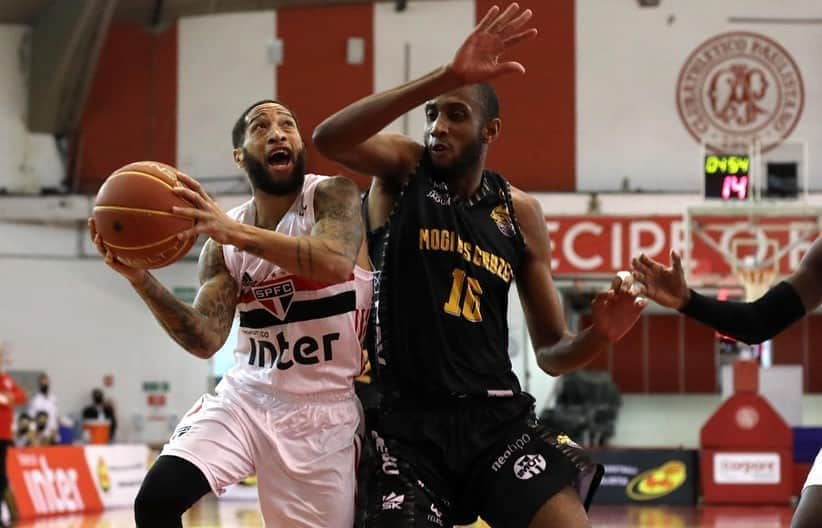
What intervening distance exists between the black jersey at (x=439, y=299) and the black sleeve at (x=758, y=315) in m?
0.82

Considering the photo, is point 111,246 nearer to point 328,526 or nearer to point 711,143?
point 328,526

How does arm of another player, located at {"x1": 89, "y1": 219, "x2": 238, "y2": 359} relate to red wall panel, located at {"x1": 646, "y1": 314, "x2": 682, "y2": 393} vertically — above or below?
above

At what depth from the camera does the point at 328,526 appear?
16.0 ft

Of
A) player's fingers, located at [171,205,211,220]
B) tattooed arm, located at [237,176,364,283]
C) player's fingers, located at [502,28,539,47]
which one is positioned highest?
player's fingers, located at [502,28,539,47]

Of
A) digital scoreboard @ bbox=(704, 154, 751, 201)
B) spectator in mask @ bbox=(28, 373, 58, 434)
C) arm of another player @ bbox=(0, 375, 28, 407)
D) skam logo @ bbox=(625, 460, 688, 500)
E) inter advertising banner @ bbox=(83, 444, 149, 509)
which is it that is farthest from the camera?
spectator in mask @ bbox=(28, 373, 58, 434)

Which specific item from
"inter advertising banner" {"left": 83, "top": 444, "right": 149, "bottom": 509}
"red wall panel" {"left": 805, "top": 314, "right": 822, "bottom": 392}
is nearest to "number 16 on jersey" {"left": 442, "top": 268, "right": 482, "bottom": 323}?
"inter advertising banner" {"left": 83, "top": 444, "right": 149, "bottom": 509}

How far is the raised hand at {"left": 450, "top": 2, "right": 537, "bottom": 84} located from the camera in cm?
436

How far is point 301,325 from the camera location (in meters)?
4.96

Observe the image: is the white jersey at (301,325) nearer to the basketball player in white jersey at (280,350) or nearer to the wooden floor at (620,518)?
the basketball player in white jersey at (280,350)

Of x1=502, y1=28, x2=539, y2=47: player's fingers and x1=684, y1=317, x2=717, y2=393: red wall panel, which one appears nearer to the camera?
x1=502, y1=28, x2=539, y2=47: player's fingers

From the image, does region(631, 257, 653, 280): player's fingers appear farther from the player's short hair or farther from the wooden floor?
the wooden floor

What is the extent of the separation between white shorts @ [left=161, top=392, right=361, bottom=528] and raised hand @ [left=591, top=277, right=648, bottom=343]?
1.12 meters

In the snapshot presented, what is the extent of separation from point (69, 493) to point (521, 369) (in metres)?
10.4

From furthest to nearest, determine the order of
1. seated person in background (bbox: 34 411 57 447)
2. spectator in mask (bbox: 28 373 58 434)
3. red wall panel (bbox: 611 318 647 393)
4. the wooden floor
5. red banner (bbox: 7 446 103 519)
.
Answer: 1. red wall panel (bbox: 611 318 647 393)
2. spectator in mask (bbox: 28 373 58 434)
3. seated person in background (bbox: 34 411 57 447)
4. red banner (bbox: 7 446 103 519)
5. the wooden floor
